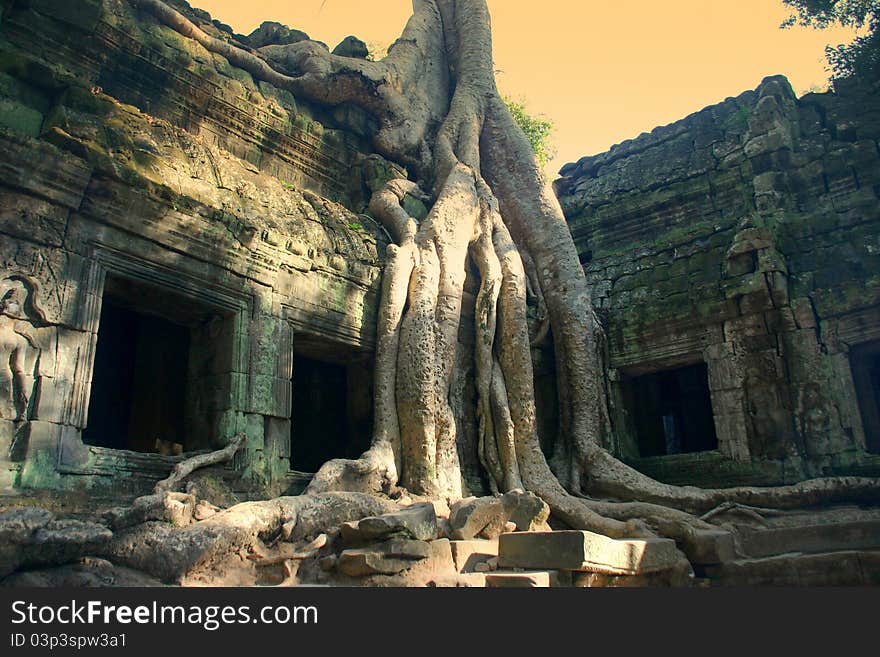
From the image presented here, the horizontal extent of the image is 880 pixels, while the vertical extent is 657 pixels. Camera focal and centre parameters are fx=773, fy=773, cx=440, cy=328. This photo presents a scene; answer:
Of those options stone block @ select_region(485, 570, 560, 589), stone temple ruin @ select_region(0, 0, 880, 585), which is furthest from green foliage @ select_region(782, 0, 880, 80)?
stone block @ select_region(485, 570, 560, 589)

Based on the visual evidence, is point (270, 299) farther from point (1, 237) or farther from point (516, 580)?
point (516, 580)

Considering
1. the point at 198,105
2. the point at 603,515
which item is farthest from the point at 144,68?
the point at 603,515

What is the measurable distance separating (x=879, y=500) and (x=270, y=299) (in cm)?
477

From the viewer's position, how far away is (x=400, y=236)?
22.1ft

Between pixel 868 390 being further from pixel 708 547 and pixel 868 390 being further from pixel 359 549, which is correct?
pixel 359 549

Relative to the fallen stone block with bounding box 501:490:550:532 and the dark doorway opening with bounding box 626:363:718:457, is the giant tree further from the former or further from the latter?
the dark doorway opening with bounding box 626:363:718:457

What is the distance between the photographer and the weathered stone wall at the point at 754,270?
22.1 ft

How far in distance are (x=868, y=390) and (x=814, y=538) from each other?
2.33 metres

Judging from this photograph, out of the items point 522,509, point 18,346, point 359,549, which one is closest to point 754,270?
point 522,509

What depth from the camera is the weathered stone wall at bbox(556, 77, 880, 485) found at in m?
6.73

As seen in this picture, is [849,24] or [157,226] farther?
[849,24]

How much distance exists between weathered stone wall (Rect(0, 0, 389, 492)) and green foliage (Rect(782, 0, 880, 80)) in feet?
16.0

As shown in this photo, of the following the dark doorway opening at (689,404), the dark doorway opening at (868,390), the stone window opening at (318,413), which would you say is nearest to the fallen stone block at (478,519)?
the stone window opening at (318,413)

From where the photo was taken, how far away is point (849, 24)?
27.5 ft
